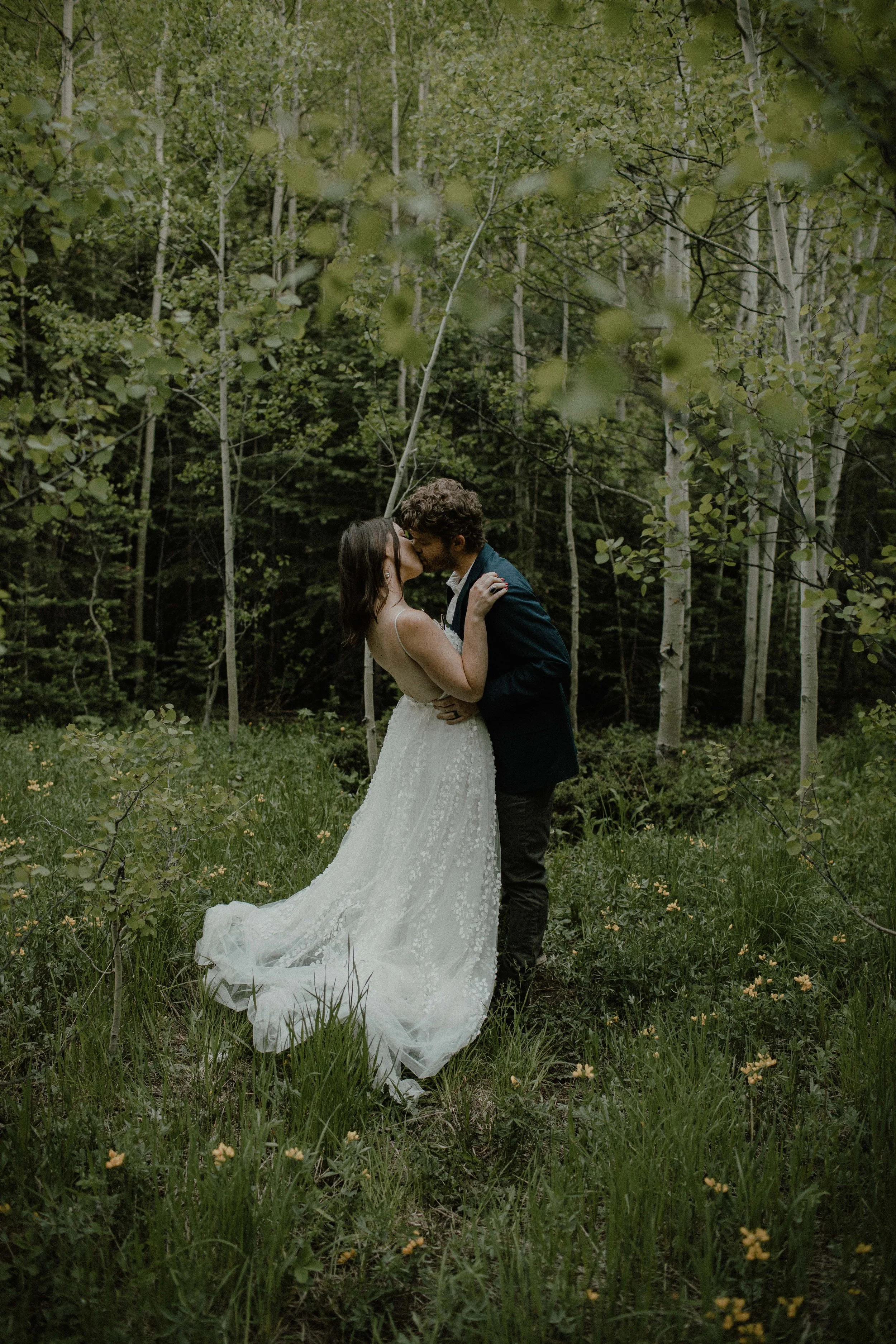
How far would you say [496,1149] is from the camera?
2592mm

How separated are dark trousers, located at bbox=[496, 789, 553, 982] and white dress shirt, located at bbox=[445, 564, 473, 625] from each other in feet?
2.52

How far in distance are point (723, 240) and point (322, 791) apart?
10.0 m

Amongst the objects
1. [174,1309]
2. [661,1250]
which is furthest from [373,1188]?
[661,1250]

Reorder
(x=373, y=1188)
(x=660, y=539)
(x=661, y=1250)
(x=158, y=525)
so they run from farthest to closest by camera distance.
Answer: (x=158, y=525) → (x=660, y=539) → (x=373, y=1188) → (x=661, y=1250)

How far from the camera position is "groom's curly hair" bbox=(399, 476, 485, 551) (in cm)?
322

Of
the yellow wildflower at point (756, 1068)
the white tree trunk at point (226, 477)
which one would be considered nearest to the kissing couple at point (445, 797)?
the yellow wildflower at point (756, 1068)

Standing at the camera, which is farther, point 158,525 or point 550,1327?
point 158,525

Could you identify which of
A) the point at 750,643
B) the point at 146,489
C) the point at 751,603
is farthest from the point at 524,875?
the point at 146,489

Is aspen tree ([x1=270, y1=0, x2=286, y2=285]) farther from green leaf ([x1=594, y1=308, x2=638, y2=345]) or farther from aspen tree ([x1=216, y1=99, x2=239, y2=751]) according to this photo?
green leaf ([x1=594, y1=308, x2=638, y2=345])

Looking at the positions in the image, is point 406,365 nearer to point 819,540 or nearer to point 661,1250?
point 819,540

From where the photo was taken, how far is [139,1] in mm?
12055

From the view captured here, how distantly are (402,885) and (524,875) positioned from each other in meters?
0.50

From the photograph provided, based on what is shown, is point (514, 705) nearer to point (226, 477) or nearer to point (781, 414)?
A: point (781, 414)

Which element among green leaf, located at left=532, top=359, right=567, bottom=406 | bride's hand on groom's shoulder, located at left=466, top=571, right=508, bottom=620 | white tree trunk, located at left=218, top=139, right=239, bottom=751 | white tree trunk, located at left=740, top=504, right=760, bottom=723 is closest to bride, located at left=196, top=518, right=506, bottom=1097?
bride's hand on groom's shoulder, located at left=466, top=571, right=508, bottom=620
